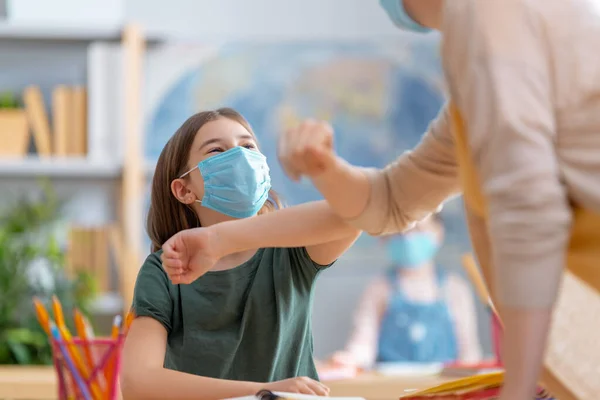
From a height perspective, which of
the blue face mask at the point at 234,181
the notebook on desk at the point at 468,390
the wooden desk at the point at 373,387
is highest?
the blue face mask at the point at 234,181

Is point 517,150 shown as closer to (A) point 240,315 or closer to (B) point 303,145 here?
(B) point 303,145

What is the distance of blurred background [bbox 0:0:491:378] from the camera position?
110 inches

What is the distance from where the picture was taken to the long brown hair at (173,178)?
1084 mm

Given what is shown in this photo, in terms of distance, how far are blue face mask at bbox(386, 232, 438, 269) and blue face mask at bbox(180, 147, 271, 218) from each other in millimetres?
2031

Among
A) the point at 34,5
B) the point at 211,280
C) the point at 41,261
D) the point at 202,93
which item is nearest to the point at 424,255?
the point at 202,93

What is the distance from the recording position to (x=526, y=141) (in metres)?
0.61

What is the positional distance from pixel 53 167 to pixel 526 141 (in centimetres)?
250

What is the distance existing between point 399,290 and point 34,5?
171 centimetres

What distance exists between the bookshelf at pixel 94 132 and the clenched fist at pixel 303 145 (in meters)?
2.16

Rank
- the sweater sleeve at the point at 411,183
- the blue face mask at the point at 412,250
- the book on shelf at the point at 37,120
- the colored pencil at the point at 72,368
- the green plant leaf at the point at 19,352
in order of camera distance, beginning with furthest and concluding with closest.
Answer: the blue face mask at the point at 412,250, the book on shelf at the point at 37,120, the green plant leaf at the point at 19,352, the colored pencil at the point at 72,368, the sweater sleeve at the point at 411,183

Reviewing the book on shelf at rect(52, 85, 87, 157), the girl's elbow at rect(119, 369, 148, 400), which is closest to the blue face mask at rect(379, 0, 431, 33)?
the girl's elbow at rect(119, 369, 148, 400)

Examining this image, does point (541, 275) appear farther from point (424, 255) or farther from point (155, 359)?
point (424, 255)

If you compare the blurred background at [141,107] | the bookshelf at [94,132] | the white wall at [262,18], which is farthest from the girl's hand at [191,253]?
the white wall at [262,18]

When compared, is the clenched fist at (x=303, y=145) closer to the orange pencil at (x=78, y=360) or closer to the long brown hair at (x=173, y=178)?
the long brown hair at (x=173, y=178)
